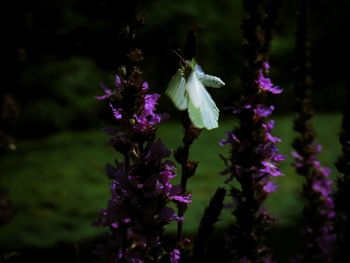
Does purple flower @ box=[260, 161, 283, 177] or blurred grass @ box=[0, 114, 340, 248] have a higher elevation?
blurred grass @ box=[0, 114, 340, 248]

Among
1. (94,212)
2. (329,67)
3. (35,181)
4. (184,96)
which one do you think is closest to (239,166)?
(184,96)

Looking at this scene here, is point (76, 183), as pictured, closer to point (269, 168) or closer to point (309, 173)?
point (309, 173)

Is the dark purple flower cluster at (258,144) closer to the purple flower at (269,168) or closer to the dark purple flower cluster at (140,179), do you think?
the purple flower at (269,168)

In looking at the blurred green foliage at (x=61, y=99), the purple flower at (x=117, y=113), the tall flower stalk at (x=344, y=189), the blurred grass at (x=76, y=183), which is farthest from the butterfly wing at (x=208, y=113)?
the blurred green foliage at (x=61, y=99)

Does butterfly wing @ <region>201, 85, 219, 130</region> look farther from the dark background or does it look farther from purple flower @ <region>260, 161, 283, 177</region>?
the dark background

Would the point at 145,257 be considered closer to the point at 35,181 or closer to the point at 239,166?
the point at 239,166

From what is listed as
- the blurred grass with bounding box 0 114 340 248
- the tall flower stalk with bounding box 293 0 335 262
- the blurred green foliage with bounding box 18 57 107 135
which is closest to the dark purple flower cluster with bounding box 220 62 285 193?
the tall flower stalk with bounding box 293 0 335 262
